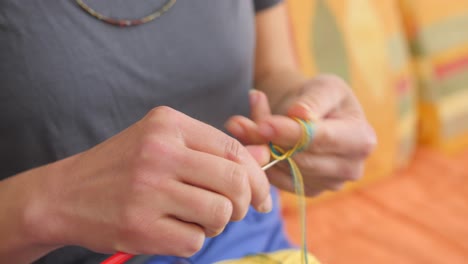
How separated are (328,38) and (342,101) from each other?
643 mm

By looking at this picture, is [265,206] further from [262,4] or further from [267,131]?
[262,4]

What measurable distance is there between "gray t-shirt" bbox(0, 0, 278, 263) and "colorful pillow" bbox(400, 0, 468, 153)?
926 mm

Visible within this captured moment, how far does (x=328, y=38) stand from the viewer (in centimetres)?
133

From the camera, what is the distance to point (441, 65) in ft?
4.95

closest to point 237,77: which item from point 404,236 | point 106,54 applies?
point 106,54

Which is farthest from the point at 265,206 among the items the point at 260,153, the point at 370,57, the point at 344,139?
the point at 370,57

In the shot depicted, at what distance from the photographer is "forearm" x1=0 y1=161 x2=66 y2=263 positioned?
0.50m

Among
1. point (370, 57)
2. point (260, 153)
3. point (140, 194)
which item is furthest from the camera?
point (370, 57)

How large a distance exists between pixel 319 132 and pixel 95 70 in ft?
0.86

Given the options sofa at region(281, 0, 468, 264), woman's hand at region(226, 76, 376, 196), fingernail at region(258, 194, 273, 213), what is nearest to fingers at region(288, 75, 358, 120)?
woman's hand at region(226, 76, 376, 196)

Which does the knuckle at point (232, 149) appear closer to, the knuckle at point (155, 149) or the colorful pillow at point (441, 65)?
the knuckle at point (155, 149)

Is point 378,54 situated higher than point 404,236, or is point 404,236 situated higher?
point 378,54

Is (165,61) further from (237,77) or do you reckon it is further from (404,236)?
(404,236)

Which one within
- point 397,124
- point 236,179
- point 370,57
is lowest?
point 397,124
